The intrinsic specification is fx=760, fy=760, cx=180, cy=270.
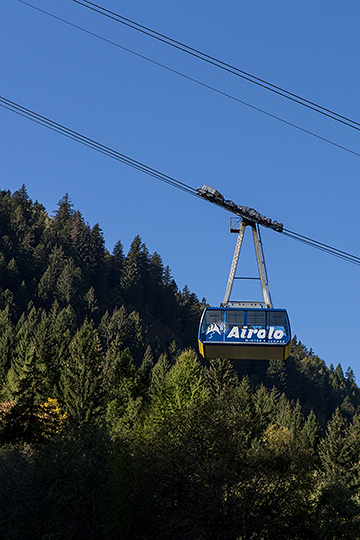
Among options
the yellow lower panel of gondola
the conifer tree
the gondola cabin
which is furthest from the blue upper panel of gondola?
the conifer tree

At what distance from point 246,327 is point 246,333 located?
0.31m

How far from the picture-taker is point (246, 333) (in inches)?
1529

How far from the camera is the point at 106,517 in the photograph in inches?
2335

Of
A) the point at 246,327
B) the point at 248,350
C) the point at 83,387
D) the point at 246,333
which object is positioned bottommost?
the point at 248,350

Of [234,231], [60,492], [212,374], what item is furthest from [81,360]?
[234,231]

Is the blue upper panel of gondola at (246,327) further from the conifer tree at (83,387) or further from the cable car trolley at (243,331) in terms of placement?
the conifer tree at (83,387)

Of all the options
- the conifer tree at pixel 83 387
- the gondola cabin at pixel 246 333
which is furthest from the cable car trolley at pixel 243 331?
the conifer tree at pixel 83 387

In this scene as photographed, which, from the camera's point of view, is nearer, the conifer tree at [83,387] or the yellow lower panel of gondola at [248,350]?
the yellow lower panel of gondola at [248,350]

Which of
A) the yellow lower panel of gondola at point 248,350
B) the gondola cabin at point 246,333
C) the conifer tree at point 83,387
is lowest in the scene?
the yellow lower panel of gondola at point 248,350

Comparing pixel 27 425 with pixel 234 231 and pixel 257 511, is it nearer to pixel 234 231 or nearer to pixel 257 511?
pixel 257 511

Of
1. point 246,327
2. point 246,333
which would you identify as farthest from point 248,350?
point 246,327

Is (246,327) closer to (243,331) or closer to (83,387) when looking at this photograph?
(243,331)

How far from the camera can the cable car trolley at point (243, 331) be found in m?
38.6

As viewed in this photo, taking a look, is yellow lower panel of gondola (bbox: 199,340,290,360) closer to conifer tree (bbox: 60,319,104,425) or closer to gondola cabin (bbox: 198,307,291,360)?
gondola cabin (bbox: 198,307,291,360)
